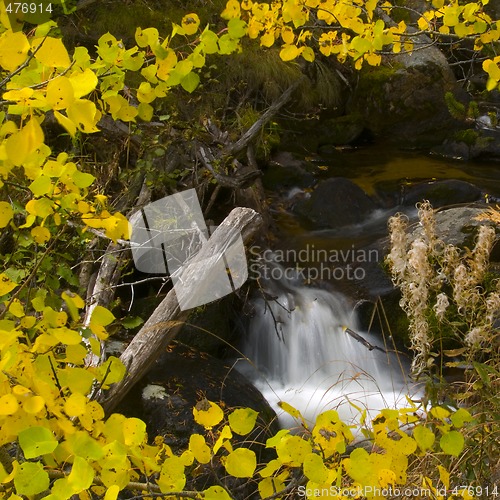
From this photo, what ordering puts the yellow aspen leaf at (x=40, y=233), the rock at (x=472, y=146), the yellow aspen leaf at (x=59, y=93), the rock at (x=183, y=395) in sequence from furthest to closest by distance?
the rock at (x=472, y=146) < the rock at (x=183, y=395) < the yellow aspen leaf at (x=40, y=233) < the yellow aspen leaf at (x=59, y=93)

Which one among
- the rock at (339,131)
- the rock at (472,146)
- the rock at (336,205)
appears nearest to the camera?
the rock at (336,205)

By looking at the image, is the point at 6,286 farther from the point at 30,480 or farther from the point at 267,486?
the point at 267,486

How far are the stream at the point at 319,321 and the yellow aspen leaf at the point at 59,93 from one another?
2.86 meters

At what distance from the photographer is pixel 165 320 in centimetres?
278

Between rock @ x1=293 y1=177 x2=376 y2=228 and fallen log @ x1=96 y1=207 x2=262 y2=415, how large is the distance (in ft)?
10.2

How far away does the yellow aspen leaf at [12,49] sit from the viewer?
82 centimetres

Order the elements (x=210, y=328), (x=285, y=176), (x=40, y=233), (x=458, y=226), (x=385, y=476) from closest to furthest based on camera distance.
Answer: (x=385, y=476)
(x=40, y=233)
(x=210, y=328)
(x=458, y=226)
(x=285, y=176)

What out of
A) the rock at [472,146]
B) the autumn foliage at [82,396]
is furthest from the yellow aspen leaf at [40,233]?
the rock at [472,146]

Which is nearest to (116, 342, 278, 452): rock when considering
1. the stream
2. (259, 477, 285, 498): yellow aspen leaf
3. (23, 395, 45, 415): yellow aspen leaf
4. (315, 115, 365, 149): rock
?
the stream

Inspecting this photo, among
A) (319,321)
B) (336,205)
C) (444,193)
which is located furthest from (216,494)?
(444,193)

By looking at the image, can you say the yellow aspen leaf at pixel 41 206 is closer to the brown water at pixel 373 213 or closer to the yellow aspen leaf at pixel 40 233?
the yellow aspen leaf at pixel 40 233

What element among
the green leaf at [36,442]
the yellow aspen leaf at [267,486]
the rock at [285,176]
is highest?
the green leaf at [36,442]

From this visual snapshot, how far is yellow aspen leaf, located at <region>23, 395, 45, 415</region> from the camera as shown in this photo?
83 cm

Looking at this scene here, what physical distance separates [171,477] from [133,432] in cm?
10
